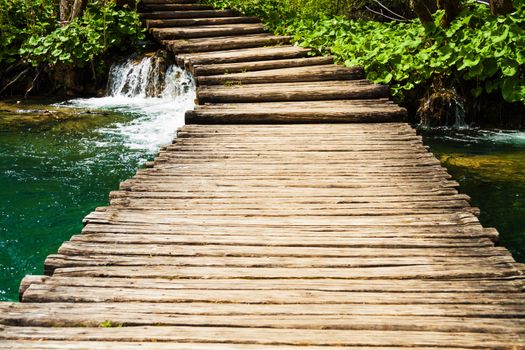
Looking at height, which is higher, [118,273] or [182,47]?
[182,47]

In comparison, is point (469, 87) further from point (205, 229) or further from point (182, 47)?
point (205, 229)

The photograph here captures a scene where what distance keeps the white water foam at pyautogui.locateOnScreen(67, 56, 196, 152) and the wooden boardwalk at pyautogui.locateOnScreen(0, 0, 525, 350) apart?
4.52m

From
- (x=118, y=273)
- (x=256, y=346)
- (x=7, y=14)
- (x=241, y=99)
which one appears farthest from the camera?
(x=7, y=14)

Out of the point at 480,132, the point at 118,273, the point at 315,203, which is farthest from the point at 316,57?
the point at 118,273

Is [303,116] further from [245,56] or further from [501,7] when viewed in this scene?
[501,7]

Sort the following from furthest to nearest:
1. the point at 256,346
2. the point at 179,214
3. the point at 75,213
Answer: the point at 75,213, the point at 179,214, the point at 256,346

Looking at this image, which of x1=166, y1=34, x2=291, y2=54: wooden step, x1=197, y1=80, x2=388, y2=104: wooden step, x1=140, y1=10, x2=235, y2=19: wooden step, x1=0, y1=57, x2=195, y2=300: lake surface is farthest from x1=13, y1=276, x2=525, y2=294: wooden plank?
x1=140, y1=10, x2=235, y2=19: wooden step

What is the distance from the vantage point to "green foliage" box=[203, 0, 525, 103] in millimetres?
8422

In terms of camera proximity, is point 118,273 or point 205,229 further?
point 205,229


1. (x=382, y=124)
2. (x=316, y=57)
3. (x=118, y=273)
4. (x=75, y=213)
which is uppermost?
(x=316, y=57)

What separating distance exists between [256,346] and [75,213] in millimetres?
4333

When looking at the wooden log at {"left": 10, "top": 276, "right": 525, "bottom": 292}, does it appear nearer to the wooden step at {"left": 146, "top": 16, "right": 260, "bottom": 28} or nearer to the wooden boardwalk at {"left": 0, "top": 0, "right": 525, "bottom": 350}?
the wooden boardwalk at {"left": 0, "top": 0, "right": 525, "bottom": 350}

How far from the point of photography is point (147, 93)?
12.1 meters

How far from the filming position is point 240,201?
186 inches
